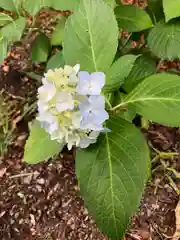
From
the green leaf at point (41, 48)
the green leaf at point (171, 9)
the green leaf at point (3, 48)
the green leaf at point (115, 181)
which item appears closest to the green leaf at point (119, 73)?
the green leaf at point (115, 181)

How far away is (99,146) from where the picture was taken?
1000mm

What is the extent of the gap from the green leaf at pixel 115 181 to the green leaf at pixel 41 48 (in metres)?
0.58

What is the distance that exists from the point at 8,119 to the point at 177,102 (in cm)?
84

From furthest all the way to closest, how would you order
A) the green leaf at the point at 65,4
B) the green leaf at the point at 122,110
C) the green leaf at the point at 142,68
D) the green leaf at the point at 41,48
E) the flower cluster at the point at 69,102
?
the green leaf at the point at 41,48 → the green leaf at the point at 142,68 → the green leaf at the point at 65,4 → the green leaf at the point at 122,110 → the flower cluster at the point at 69,102

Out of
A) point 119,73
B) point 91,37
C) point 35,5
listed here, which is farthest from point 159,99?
point 35,5

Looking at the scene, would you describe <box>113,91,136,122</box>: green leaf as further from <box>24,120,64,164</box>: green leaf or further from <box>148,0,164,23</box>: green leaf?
<box>148,0,164,23</box>: green leaf

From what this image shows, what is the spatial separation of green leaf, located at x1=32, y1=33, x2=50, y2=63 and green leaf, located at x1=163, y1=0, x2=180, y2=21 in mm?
448

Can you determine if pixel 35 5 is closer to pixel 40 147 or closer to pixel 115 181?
A: pixel 40 147

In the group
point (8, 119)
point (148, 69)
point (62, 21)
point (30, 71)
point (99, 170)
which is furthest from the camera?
point (30, 71)

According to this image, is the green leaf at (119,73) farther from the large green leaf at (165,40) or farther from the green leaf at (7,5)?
the green leaf at (7,5)

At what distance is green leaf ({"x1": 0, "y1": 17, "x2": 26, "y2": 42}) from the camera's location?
1226 millimetres

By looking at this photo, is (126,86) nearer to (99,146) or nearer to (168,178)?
(99,146)

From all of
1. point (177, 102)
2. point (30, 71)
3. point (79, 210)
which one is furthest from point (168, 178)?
point (30, 71)

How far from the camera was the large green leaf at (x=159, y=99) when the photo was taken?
0.99 meters
